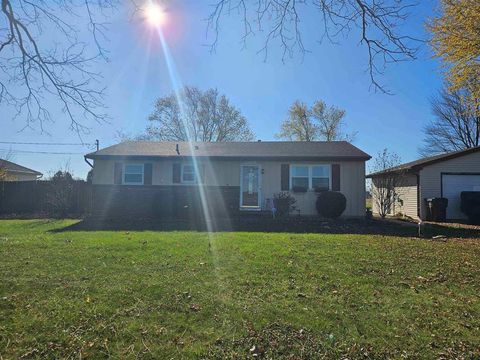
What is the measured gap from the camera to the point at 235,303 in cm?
415

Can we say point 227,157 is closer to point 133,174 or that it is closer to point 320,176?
point 320,176

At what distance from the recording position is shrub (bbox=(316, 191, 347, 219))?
14734 mm

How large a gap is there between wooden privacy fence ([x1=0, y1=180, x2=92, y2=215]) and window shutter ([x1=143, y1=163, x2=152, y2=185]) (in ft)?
11.8

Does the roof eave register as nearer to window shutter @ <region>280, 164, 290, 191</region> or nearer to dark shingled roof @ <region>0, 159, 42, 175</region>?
window shutter @ <region>280, 164, 290, 191</region>

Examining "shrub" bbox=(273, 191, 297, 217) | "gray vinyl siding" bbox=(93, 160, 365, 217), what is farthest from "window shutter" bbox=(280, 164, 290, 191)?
"shrub" bbox=(273, 191, 297, 217)

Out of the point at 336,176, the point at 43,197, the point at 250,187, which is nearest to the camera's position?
the point at 336,176

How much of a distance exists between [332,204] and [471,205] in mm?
6650

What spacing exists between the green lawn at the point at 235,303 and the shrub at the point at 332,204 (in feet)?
23.9

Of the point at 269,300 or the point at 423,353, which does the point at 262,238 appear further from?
the point at 423,353

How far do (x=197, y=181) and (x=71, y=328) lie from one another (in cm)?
1261

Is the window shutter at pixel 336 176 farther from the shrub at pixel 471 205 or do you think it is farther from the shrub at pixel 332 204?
the shrub at pixel 471 205

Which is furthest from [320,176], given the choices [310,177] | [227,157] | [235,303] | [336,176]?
[235,303]

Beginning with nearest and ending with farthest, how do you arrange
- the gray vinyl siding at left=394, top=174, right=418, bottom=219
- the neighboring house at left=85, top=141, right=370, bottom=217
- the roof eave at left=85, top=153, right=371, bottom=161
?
the roof eave at left=85, top=153, right=371, bottom=161 < the neighboring house at left=85, top=141, right=370, bottom=217 < the gray vinyl siding at left=394, top=174, right=418, bottom=219

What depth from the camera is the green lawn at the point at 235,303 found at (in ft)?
Answer: 10.4
